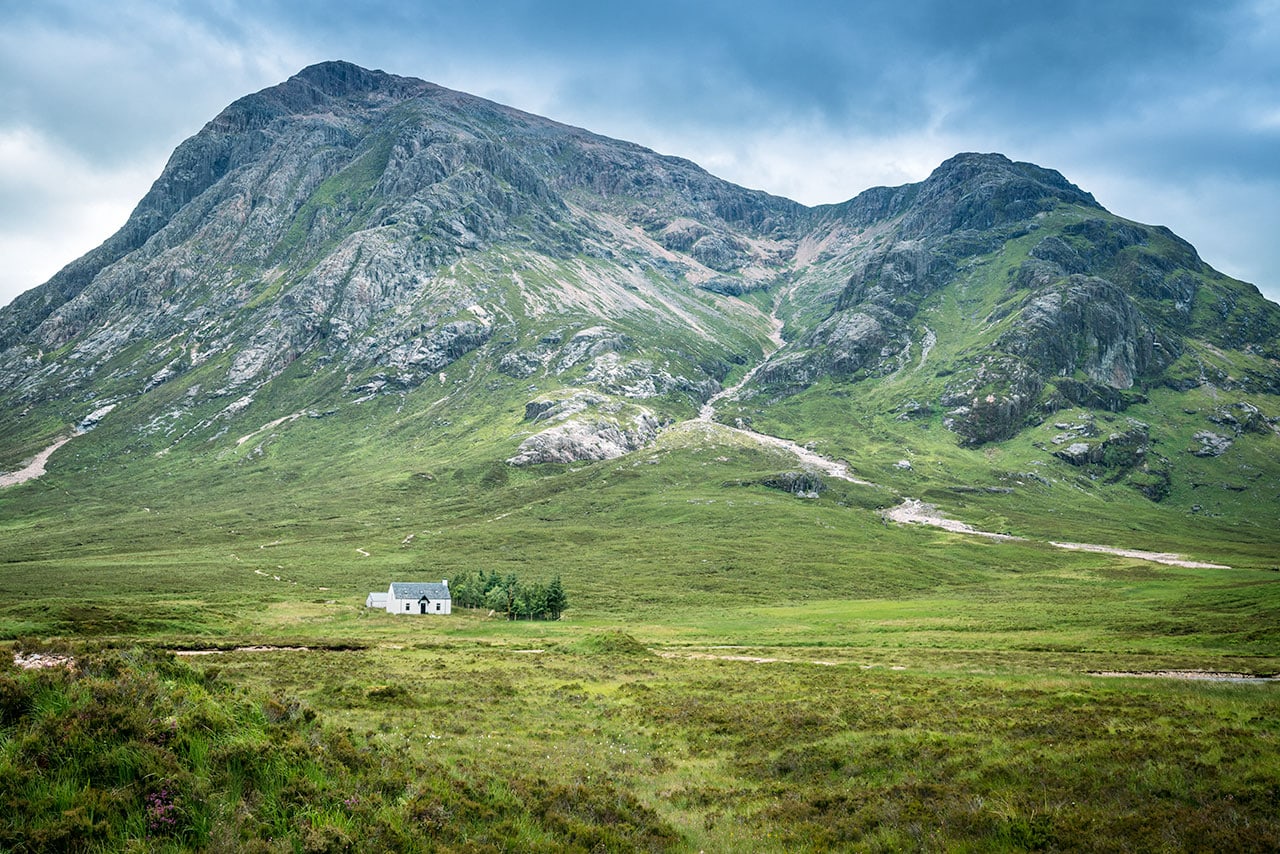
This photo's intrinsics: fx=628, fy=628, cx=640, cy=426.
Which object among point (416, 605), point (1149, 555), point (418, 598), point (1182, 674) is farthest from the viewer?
point (1149, 555)

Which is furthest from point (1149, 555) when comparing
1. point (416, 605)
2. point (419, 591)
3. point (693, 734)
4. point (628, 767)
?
point (628, 767)

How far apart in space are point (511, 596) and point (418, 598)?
618 inches

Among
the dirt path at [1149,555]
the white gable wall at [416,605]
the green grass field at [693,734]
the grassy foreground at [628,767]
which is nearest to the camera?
the grassy foreground at [628,767]

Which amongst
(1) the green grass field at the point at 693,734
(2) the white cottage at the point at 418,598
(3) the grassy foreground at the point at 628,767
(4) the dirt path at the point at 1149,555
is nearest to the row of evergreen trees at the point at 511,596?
(2) the white cottage at the point at 418,598

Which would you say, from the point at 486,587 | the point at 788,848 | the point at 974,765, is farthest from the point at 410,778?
the point at 486,587

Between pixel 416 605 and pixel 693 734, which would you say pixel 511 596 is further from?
pixel 693 734

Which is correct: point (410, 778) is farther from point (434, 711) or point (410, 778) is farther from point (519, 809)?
point (434, 711)

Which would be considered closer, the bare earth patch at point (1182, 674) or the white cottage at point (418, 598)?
the bare earth patch at point (1182, 674)

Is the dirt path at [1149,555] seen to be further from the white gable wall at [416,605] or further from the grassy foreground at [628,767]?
the grassy foreground at [628,767]

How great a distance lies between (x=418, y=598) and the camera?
4026 inches

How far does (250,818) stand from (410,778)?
4.01 meters

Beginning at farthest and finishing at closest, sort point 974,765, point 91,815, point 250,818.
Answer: point 974,765
point 250,818
point 91,815

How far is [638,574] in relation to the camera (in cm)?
14700

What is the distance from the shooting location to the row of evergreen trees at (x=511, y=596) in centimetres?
9486
